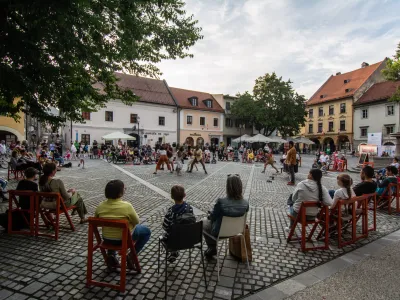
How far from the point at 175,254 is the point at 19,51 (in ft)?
14.0

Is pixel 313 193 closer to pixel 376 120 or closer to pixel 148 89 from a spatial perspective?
pixel 148 89

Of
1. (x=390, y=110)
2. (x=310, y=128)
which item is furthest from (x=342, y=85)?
(x=390, y=110)

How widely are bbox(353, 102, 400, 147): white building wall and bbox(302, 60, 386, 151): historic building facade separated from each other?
998mm

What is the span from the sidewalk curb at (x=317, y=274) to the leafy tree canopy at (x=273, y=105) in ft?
128

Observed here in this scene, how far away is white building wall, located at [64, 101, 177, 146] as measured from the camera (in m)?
31.8

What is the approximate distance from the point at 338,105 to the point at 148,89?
32.9 metres

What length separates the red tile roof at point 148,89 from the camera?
119 ft

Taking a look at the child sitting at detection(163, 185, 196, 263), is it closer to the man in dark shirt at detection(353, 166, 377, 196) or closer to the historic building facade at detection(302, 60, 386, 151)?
the man in dark shirt at detection(353, 166, 377, 196)

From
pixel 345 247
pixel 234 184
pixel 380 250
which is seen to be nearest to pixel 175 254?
pixel 234 184

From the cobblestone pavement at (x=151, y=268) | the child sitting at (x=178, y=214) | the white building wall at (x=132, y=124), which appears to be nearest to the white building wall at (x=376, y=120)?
→ the white building wall at (x=132, y=124)

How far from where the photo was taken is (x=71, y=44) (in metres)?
4.48

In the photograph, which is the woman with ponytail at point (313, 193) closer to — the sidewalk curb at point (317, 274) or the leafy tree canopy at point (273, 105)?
the sidewalk curb at point (317, 274)

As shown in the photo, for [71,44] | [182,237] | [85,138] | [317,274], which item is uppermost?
[71,44]

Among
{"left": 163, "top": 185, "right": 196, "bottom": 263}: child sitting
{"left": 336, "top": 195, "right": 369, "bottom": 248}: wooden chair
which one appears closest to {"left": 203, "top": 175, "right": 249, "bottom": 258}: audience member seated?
{"left": 163, "top": 185, "right": 196, "bottom": 263}: child sitting
